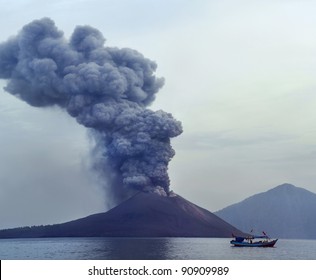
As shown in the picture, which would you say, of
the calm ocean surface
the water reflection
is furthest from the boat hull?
the water reflection

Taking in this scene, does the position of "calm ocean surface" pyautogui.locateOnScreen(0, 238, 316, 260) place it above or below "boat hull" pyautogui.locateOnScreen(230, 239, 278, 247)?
below

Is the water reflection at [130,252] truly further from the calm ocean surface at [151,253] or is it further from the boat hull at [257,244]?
the boat hull at [257,244]

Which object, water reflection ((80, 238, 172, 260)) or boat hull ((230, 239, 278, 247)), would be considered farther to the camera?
boat hull ((230, 239, 278, 247))

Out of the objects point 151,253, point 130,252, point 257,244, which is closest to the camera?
point 151,253

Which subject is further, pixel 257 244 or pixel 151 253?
pixel 257 244

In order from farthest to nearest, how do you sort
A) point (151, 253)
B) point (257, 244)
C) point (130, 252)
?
1. point (257, 244)
2. point (130, 252)
3. point (151, 253)

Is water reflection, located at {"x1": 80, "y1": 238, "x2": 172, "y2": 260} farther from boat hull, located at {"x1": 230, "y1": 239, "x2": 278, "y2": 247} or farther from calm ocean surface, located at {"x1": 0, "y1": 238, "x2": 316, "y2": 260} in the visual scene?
boat hull, located at {"x1": 230, "y1": 239, "x2": 278, "y2": 247}

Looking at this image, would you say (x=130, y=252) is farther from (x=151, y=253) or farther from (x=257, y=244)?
(x=257, y=244)

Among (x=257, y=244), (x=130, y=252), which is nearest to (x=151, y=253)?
(x=130, y=252)

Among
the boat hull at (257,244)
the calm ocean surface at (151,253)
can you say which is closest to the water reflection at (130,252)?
the calm ocean surface at (151,253)
